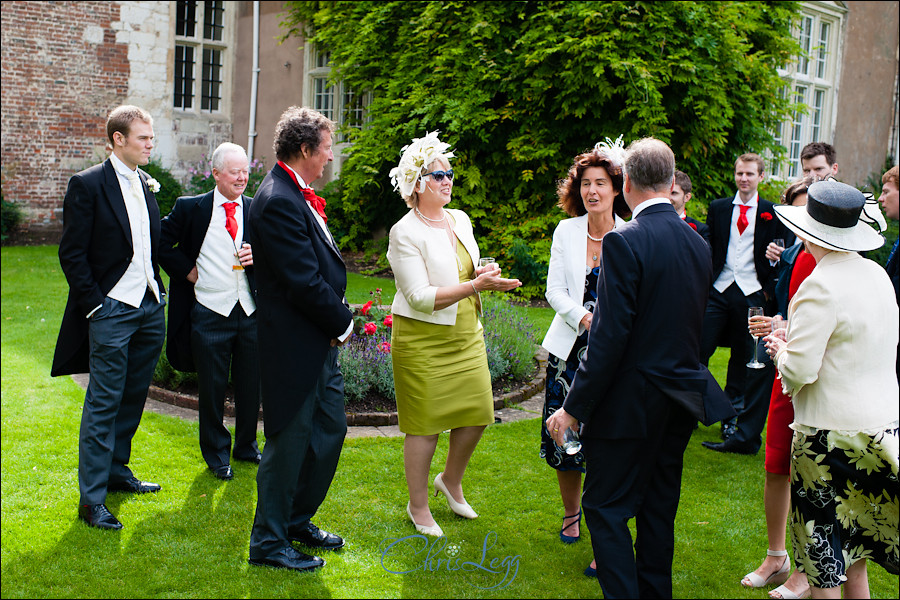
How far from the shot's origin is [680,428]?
3164 millimetres

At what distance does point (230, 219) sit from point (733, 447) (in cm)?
403

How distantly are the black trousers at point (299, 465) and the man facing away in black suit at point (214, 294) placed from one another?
3.97ft

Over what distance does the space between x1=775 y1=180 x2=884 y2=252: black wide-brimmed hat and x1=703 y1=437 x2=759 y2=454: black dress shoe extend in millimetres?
2991

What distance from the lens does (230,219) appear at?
508cm

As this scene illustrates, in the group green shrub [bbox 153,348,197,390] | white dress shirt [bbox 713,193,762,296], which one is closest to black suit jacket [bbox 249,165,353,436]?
green shrub [bbox 153,348,197,390]

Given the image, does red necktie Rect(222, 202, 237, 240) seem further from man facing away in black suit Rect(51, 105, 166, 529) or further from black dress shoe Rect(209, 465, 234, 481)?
black dress shoe Rect(209, 465, 234, 481)

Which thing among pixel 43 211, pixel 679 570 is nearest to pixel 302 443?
pixel 679 570

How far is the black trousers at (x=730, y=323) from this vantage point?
6016mm

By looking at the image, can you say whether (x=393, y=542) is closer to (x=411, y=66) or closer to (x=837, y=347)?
(x=837, y=347)

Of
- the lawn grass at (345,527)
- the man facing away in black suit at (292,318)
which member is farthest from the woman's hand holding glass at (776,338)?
the man facing away in black suit at (292,318)

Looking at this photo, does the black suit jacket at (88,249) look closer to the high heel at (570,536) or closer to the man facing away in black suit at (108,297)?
the man facing away in black suit at (108,297)

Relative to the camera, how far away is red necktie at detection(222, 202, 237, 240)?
5.06 m

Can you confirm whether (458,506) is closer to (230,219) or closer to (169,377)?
(230,219)

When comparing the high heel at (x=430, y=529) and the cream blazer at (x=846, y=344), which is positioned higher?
the cream blazer at (x=846, y=344)
